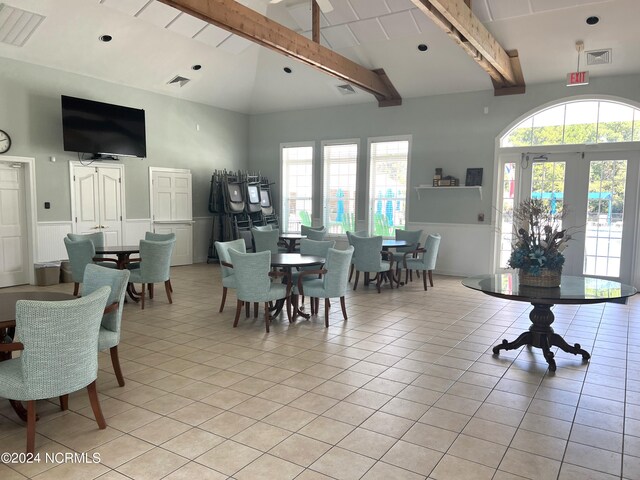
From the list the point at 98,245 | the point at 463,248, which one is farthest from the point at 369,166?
the point at 98,245

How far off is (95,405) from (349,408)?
1603 mm

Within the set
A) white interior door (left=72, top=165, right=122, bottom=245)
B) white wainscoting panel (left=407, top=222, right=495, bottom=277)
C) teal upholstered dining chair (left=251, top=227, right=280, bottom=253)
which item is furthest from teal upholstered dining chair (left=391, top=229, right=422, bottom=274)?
white interior door (left=72, top=165, right=122, bottom=245)

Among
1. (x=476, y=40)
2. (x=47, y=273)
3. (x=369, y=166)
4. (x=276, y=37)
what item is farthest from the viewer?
(x=369, y=166)

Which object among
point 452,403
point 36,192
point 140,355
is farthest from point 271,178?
point 452,403

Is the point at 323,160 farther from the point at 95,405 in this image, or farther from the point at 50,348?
the point at 50,348

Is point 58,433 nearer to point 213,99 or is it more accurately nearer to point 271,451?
point 271,451

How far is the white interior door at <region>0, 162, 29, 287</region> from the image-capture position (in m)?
7.03

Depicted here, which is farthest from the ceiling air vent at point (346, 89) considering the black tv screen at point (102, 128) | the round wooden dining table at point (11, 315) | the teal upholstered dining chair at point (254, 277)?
the round wooden dining table at point (11, 315)

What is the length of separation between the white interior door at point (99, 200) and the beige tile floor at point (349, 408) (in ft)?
11.6

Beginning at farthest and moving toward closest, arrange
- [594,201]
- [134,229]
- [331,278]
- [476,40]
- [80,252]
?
Answer: [134,229]
[594,201]
[80,252]
[476,40]
[331,278]

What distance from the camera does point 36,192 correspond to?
733 centimetres

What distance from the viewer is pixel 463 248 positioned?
8.62m

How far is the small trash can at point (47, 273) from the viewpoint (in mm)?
7254

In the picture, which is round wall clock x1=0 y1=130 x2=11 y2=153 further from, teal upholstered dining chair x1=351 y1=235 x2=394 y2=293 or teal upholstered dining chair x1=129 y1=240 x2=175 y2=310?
teal upholstered dining chair x1=351 y1=235 x2=394 y2=293
